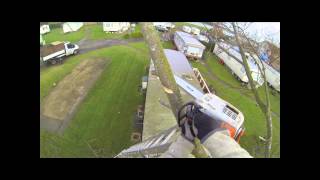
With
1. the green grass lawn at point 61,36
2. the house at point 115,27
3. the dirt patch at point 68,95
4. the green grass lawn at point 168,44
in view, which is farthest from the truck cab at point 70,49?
the green grass lawn at point 168,44

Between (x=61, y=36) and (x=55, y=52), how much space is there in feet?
26.7

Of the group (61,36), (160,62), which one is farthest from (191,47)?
(160,62)

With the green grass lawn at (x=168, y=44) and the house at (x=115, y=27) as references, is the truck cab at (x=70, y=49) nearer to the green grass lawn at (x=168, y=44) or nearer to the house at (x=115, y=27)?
the house at (x=115, y=27)

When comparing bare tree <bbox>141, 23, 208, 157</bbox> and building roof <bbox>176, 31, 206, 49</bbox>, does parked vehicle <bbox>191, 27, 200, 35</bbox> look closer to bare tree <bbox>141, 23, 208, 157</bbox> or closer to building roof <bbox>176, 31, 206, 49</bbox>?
building roof <bbox>176, 31, 206, 49</bbox>

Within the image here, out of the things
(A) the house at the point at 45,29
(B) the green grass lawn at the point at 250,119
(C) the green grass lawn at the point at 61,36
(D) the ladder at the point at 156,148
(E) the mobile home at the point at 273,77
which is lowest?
(B) the green grass lawn at the point at 250,119

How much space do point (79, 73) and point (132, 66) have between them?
4.94 metres

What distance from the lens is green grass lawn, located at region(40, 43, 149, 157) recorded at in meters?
14.9

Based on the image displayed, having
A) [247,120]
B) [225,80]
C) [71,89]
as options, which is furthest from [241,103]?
[71,89]

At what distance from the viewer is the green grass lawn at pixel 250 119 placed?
16.8 m

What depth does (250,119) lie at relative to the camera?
19609 millimetres

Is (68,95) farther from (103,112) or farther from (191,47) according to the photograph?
(191,47)

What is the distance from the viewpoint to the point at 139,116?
1769 cm

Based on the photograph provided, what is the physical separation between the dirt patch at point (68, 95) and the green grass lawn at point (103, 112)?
50cm

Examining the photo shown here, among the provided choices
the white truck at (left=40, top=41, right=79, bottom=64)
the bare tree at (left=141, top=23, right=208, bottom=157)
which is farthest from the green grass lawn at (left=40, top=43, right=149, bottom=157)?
the bare tree at (left=141, top=23, right=208, bottom=157)
